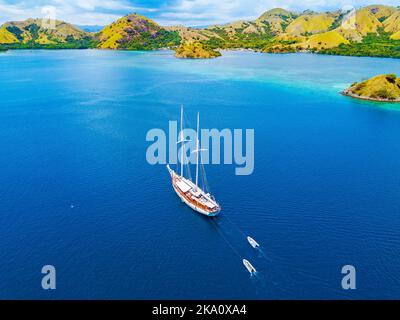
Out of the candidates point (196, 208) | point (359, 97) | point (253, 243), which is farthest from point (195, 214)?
point (359, 97)

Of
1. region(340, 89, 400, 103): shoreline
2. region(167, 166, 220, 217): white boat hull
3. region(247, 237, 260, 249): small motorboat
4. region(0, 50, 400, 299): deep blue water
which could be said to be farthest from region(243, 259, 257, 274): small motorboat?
region(340, 89, 400, 103): shoreline

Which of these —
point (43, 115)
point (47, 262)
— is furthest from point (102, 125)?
point (47, 262)

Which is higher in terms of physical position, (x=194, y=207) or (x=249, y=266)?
(x=194, y=207)

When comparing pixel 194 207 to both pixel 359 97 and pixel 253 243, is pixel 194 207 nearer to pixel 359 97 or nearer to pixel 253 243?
pixel 253 243

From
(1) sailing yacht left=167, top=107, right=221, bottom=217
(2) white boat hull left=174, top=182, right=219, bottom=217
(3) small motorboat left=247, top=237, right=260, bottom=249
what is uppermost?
(1) sailing yacht left=167, top=107, right=221, bottom=217

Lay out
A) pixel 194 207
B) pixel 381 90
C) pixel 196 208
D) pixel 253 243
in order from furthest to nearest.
Result: pixel 381 90 → pixel 194 207 → pixel 196 208 → pixel 253 243

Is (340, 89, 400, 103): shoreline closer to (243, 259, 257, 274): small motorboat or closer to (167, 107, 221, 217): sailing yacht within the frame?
(167, 107, 221, 217): sailing yacht

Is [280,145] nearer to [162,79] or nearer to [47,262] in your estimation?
[47,262]
